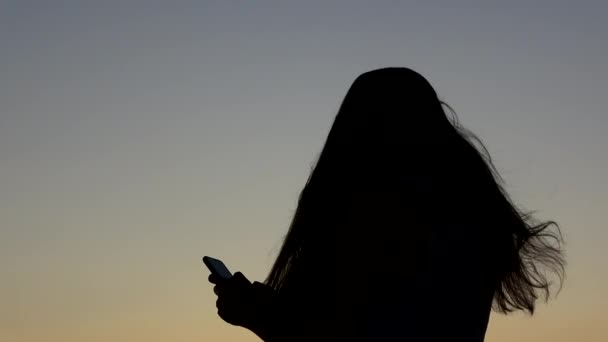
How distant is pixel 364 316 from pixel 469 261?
0.44 m

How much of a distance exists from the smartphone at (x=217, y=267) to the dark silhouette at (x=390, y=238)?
0.05 meters

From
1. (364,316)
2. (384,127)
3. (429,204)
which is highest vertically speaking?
(384,127)

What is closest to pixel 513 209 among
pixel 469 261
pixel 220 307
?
pixel 469 261

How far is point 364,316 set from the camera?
480 cm

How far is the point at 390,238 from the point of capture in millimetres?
4805

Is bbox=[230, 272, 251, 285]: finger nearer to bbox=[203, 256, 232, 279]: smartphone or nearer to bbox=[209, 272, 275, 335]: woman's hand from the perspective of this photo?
bbox=[209, 272, 275, 335]: woman's hand

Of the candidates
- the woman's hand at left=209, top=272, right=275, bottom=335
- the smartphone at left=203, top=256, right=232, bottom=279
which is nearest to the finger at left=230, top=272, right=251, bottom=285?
the woman's hand at left=209, top=272, right=275, bottom=335

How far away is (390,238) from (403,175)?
0.24 meters

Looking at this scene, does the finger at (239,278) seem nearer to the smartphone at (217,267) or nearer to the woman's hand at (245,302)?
the woman's hand at (245,302)

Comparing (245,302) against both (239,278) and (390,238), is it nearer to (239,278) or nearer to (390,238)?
(239,278)

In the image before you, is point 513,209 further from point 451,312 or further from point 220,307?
point 220,307

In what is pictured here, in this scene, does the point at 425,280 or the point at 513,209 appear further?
the point at 513,209

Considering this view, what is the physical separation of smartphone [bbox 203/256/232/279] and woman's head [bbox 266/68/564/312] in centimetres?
20

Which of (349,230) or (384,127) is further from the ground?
(384,127)
